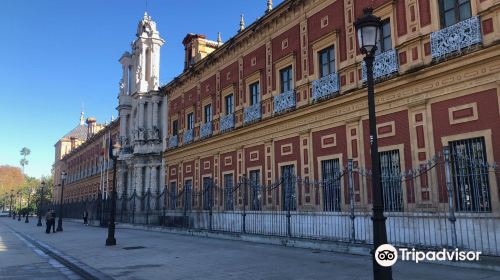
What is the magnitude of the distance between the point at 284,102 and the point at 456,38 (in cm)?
750

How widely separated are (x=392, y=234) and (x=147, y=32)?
26.0m

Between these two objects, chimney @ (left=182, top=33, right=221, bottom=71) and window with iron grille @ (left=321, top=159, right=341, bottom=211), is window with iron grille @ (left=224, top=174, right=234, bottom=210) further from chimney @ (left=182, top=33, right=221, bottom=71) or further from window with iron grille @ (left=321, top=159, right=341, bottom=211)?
chimney @ (left=182, top=33, right=221, bottom=71)

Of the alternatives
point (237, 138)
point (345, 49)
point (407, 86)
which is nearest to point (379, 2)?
point (345, 49)

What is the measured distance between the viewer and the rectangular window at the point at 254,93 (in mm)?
19672

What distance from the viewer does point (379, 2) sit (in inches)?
542

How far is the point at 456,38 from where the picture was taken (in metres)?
11.2

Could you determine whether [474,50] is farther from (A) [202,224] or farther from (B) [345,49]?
(A) [202,224]

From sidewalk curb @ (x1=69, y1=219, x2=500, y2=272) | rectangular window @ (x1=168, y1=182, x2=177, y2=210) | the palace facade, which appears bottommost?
sidewalk curb @ (x1=69, y1=219, x2=500, y2=272)

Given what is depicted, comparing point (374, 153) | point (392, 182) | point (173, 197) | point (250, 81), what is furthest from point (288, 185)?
point (374, 153)

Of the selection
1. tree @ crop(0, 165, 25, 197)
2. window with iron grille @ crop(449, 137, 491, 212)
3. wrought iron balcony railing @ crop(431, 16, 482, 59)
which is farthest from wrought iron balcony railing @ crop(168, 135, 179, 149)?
tree @ crop(0, 165, 25, 197)

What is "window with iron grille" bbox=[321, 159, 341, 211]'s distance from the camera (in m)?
14.4

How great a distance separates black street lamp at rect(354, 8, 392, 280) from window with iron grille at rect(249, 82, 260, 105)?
45.0ft

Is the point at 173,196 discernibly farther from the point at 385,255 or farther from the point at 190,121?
the point at 385,255

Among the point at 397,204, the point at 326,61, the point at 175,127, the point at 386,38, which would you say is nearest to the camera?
the point at 397,204
